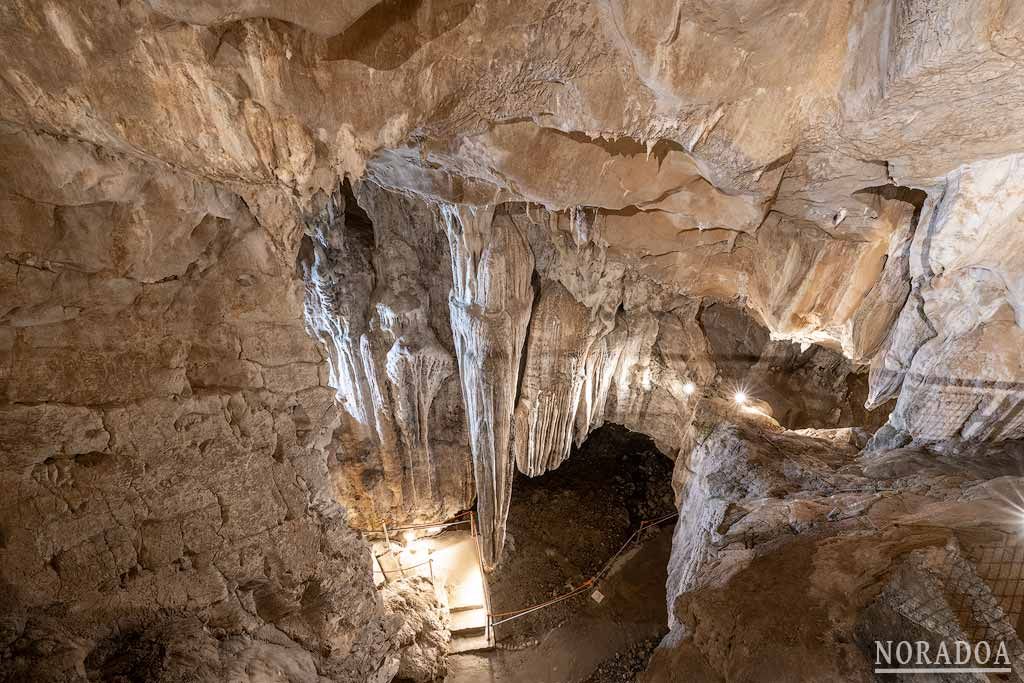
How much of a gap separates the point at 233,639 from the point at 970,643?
130 inches

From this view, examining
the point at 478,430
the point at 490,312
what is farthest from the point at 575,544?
the point at 490,312

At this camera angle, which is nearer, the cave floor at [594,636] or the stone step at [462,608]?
the cave floor at [594,636]

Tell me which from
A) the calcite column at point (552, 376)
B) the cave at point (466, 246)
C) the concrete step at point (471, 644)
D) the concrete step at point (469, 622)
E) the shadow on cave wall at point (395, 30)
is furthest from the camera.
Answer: the concrete step at point (469, 622)

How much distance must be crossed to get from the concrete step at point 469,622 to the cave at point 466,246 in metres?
3.14

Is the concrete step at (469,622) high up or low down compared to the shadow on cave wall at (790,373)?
down

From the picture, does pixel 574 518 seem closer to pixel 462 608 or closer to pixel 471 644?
pixel 462 608

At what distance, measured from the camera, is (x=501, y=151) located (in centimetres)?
308

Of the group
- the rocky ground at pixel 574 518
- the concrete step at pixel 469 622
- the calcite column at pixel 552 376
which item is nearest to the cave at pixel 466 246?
the calcite column at pixel 552 376

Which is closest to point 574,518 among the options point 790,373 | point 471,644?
point 471,644

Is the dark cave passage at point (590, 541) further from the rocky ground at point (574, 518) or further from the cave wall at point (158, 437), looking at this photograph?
the cave wall at point (158, 437)

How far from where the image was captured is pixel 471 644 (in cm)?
641

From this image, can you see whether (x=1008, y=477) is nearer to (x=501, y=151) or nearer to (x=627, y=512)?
(x=501, y=151)

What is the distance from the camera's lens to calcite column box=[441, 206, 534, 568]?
487cm

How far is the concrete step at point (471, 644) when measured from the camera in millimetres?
6348
